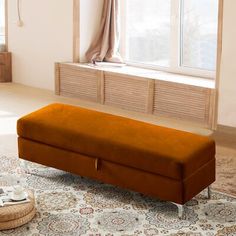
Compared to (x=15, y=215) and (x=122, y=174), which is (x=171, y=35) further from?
(x=15, y=215)

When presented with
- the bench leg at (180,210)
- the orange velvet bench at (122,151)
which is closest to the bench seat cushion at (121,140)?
the orange velvet bench at (122,151)

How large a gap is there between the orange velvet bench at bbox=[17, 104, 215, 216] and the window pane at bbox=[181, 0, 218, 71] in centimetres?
188

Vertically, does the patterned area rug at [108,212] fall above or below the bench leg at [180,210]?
below

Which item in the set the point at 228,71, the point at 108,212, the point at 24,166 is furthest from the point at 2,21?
the point at 108,212

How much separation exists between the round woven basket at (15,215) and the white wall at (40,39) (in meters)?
3.15

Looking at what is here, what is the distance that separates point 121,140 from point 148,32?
2.64m

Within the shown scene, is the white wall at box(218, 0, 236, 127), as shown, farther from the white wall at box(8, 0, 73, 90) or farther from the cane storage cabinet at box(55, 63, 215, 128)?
the white wall at box(8, 0, 73, 90)

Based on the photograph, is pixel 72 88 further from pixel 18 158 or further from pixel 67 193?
pixel 67 193

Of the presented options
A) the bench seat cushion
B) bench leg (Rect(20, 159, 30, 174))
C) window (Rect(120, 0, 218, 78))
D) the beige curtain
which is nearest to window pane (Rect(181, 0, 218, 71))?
window (Rect(120, 0, 218, 78))

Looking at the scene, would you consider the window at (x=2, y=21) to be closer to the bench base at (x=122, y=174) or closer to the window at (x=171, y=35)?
the window at (x=171, y=35)

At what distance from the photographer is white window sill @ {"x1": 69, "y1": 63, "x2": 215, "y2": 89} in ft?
17.3

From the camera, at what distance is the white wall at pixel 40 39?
6262 mm

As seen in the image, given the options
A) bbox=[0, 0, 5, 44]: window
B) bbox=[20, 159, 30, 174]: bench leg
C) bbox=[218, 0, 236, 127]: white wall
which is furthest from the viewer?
bbox=[0, 0, 5, 44]: window

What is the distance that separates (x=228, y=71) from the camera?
16.3 ft
